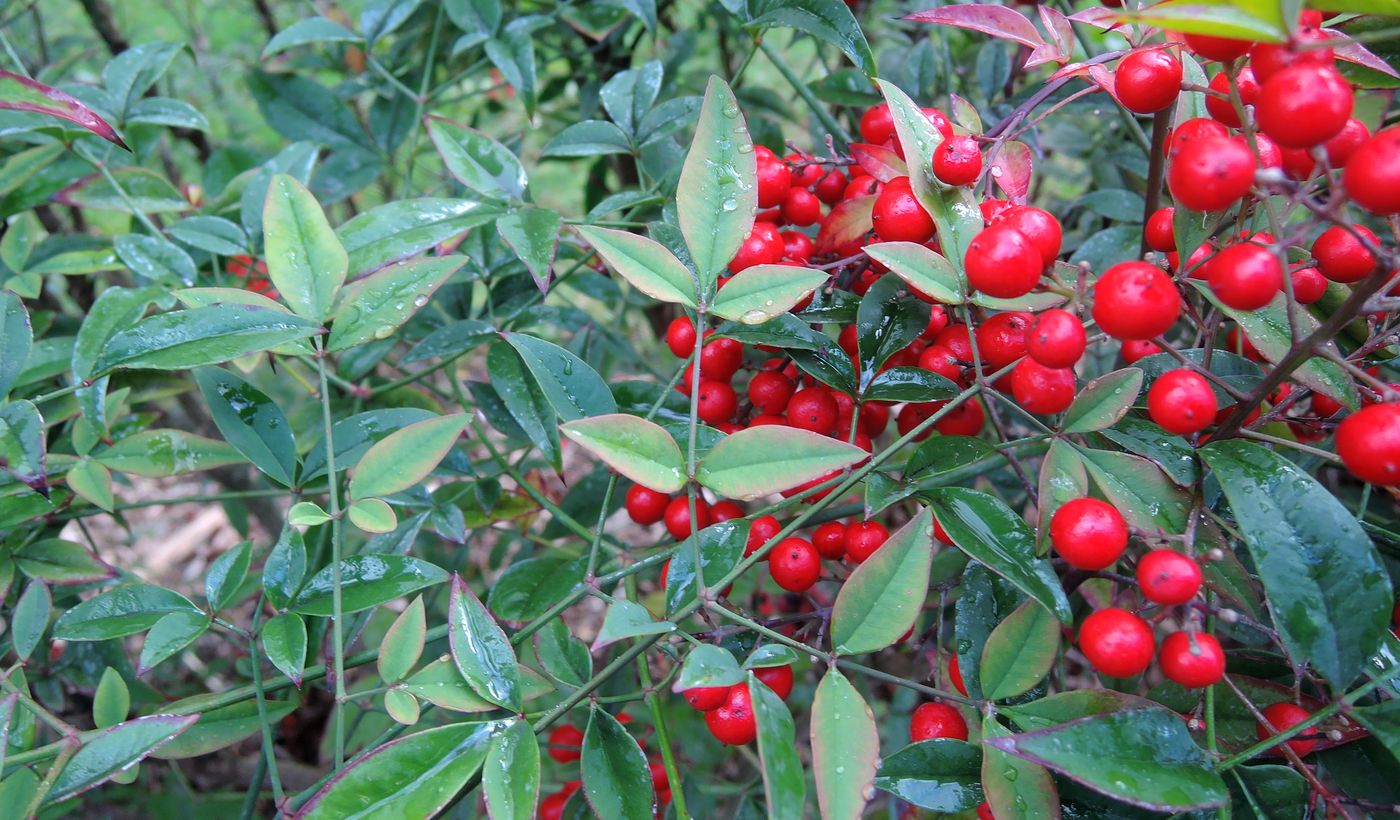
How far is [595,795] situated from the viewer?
2.52 ft

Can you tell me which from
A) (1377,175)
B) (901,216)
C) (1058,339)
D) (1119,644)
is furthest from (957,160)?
(1119,644)

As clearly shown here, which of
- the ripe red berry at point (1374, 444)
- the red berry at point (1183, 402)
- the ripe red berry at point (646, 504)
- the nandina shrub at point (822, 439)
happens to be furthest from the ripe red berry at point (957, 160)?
the ripe red berry at point (646, 504)

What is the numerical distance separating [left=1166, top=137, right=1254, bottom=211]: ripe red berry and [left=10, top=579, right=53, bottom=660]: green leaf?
1.09 metres

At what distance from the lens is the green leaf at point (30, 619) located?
879 millimetres

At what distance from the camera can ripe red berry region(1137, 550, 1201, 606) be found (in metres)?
0.63

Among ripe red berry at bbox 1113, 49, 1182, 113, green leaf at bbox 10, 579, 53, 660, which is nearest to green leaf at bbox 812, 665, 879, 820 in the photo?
ripe red berry at bbox 1113, 49, 1182, 113

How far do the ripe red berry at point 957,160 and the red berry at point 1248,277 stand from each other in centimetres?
22

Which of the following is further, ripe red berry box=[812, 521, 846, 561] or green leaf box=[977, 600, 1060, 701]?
→ ripe red berry box=[812, 521, 846, 561]

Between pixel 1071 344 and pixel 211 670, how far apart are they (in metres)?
1.83

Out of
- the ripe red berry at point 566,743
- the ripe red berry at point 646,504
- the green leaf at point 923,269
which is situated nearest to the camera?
the green leaf at point 923,269

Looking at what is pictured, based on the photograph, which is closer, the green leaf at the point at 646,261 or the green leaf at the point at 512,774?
the green leaf at the point at 512,774

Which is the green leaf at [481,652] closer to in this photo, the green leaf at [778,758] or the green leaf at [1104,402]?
the green leaf at [778,758]

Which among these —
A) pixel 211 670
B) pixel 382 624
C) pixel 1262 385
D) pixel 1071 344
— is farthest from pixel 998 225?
pixel 211 670

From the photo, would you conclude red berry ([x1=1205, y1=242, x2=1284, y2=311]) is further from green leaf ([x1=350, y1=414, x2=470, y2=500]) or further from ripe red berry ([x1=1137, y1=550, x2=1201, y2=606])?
green leaf ([x1=350, y1=414, x2=470, y2=500])
